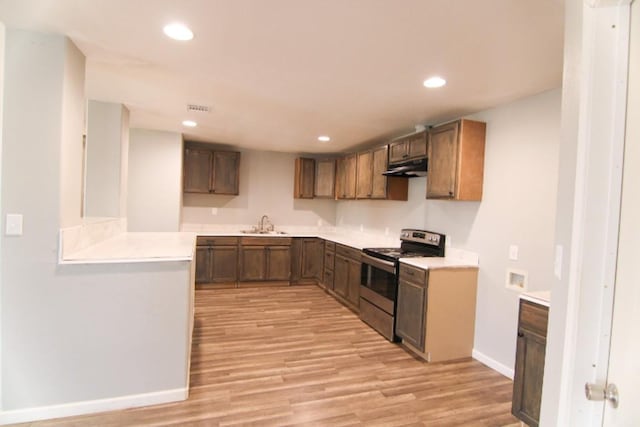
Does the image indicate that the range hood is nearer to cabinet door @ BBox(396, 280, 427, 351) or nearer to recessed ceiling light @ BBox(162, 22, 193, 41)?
cabinet door @ BBox(396, 280, 427, 351)

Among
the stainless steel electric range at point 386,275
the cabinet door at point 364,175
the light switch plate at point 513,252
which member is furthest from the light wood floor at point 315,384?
the cabinet door at point 364,175

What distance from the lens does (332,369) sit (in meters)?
2.85

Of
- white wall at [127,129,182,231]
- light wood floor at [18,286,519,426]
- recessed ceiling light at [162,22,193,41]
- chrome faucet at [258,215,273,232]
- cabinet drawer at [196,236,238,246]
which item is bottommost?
light wood floor at [18,286,519,426]

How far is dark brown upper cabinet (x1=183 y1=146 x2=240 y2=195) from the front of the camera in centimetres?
542

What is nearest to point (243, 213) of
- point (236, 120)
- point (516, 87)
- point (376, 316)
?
point (236, 120)

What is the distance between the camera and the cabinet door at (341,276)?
459cm

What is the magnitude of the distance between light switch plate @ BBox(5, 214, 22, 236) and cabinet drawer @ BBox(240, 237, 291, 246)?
3.49 m

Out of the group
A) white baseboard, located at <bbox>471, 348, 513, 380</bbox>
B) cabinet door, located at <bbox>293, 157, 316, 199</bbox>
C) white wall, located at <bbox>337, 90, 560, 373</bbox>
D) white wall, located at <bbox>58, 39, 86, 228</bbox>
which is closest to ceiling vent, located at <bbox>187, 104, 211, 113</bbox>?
white wall, located at <bbox>58, 39, 86, 228</bbox>

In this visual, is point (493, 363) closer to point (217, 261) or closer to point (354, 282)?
point (354, 282)

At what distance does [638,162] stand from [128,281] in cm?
263

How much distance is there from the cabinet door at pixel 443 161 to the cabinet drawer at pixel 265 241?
290 cm

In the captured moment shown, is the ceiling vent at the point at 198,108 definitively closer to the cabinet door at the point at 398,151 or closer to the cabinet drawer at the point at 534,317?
the cabinet door at the point at 398,151

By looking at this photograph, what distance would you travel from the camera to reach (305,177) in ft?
20.1

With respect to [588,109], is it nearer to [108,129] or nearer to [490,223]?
[490,223]
